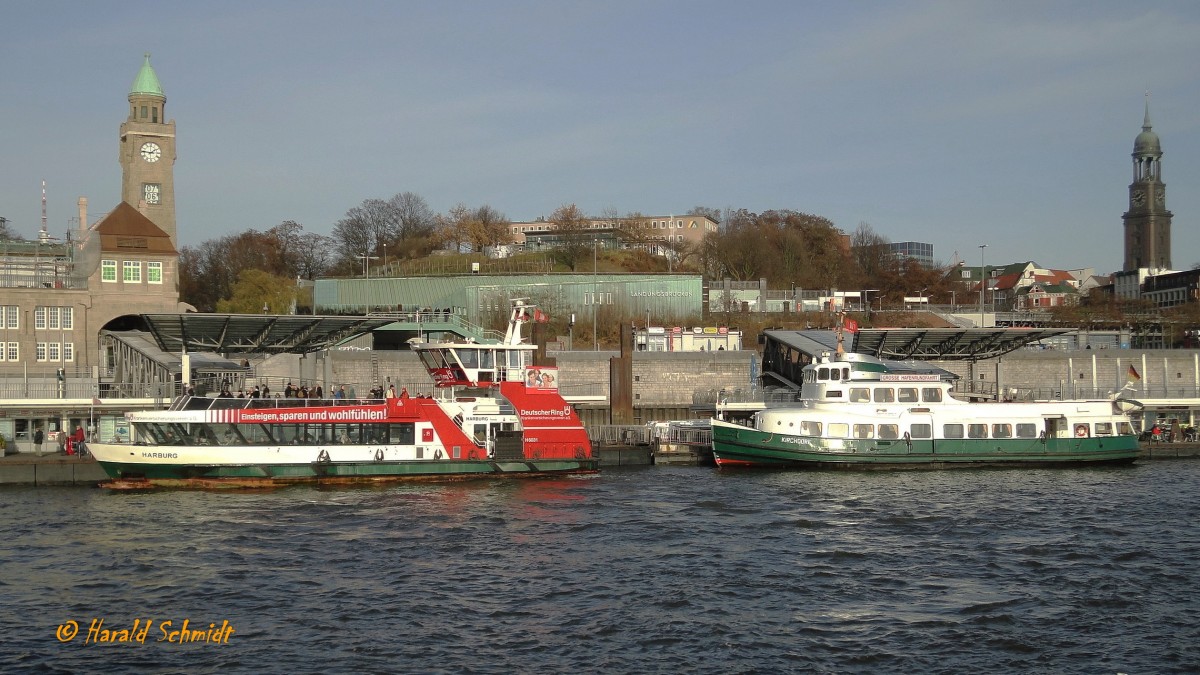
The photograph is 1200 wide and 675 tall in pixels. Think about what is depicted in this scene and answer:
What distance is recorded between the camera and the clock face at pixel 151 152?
93125 mm

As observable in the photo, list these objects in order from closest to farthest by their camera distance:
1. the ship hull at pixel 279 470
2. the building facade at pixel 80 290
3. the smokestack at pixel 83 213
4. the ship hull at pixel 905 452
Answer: the ship hull at pixel 279 470 → the ship hull at pixel 905 452 → the building facade at pixel 80 290 → the smokestack at pixel 83 213

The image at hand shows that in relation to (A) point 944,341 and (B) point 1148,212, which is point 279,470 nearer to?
(A) point 944,341

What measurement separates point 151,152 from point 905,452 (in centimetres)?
6973

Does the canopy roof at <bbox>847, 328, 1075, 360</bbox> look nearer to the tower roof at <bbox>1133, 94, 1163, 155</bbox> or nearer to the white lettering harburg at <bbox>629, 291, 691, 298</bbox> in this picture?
the white lettering harburg at <bbox>629, 291, 691, 298</bbox>

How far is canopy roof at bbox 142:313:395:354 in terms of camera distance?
51.9 meters

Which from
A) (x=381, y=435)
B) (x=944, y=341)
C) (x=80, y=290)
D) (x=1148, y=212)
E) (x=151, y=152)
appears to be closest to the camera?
(x=381, y=435)

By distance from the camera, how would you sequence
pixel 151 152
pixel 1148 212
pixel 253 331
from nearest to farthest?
1. pixel 253 331
2. pixel 151 152
3. pixel 1148 212

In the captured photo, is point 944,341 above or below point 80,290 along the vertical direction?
below

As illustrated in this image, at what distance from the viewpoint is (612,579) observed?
97.8 feet

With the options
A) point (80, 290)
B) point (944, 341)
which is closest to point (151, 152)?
point (80, 290)

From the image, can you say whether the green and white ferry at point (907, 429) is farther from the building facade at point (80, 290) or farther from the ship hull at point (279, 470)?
the building facade at point (80, 290)

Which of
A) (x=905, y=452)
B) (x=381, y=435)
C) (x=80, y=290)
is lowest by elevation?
(x=905, y=452)

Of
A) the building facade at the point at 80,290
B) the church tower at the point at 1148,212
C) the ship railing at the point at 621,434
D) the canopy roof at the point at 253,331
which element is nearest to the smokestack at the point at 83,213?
the building facade at the point at 80,290

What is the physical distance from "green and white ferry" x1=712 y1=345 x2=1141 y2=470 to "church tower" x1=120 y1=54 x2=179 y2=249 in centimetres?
6009
